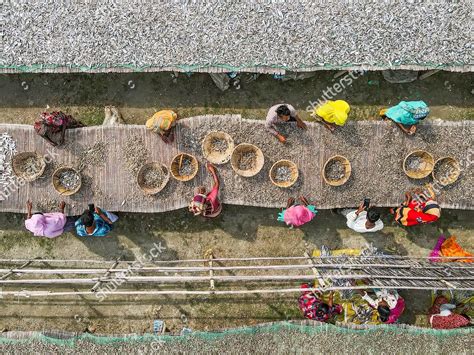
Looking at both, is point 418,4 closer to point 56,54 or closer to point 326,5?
point 326,5

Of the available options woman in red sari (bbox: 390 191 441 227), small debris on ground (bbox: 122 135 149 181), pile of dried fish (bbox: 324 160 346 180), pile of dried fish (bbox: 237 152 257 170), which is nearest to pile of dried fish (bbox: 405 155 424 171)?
woman in red sari (bbox: 390 191 441 227)

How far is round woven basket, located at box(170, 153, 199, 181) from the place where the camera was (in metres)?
6.04

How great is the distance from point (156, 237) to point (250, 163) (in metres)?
2.08

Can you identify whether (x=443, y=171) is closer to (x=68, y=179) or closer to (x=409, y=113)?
(x=409, y=113)

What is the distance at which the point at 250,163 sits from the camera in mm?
6195

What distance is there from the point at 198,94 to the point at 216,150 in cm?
109

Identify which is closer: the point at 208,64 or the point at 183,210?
the point at 208,64

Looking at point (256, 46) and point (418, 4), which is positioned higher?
point (418, 4)

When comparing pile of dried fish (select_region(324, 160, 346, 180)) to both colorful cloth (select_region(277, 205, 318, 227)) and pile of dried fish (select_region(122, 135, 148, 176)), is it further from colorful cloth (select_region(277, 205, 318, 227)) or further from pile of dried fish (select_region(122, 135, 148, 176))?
pile of dried fish (select_region(122, 135, 148, 176))

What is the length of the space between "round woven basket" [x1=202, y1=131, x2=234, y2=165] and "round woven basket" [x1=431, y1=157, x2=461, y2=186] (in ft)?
→ 10.6

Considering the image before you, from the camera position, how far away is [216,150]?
20.2 ft

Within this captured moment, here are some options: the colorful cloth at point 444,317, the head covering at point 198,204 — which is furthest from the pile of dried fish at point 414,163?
the head covering at point 198,204

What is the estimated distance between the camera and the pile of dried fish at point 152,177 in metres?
6.17

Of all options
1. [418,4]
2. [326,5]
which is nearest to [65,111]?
[326,5]
